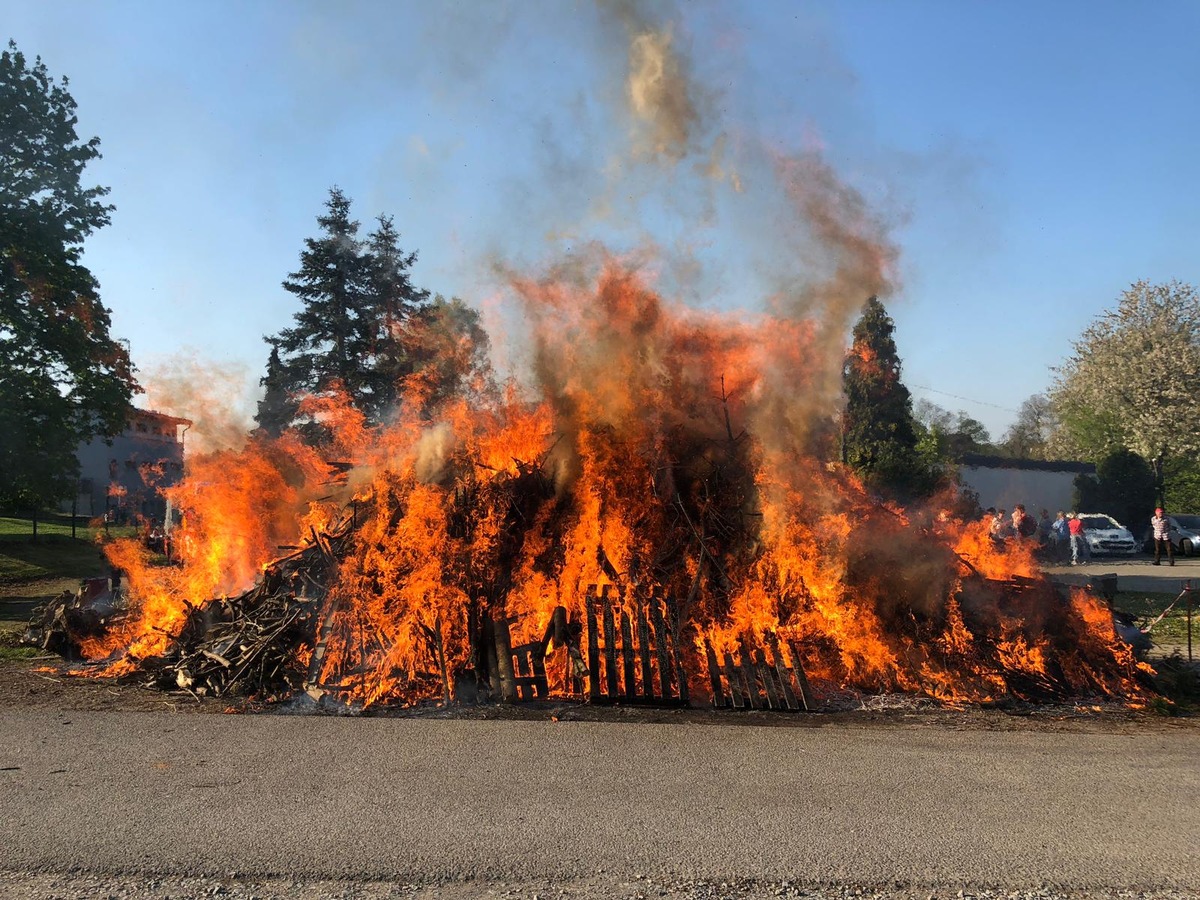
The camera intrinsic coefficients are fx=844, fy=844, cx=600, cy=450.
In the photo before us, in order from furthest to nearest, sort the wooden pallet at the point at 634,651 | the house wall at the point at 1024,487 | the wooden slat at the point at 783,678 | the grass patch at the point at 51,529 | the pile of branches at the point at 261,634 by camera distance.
→ 1. the house wall at the point at 1024,487
2. the grass patch at the point at 51,529
3. the pile of branches at the point at 261,634
4. the wooden pallet at the point at 634,651
5. the wooden slat at the point at 783,678

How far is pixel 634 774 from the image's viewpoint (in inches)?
230

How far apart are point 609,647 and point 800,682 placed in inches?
75.1

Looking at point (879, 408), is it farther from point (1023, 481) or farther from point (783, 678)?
point (783, 678)

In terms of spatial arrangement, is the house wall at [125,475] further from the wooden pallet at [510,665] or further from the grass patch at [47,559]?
the wooden pallet at [510,665]

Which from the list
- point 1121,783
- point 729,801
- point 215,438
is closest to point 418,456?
point 729,801

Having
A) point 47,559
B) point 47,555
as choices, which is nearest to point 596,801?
point 47,559

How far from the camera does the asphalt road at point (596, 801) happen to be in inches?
172

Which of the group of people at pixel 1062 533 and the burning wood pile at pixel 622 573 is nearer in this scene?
the burning wood pile at pixel 622 573

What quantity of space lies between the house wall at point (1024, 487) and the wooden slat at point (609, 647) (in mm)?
32482

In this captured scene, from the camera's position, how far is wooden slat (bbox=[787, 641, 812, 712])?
8.10 meters

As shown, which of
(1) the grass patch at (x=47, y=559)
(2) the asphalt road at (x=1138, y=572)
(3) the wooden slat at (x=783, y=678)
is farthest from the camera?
(1) the grass patch at (x=47, y=559)

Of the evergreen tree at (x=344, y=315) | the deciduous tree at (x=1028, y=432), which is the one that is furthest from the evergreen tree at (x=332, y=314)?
the deciduous tree at (x=1028, y=432)

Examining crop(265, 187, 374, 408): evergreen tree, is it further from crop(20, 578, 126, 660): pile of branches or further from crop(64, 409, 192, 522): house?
crop(20, 578, 126, 660): pile of branches

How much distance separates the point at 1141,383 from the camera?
3853 centimetres
